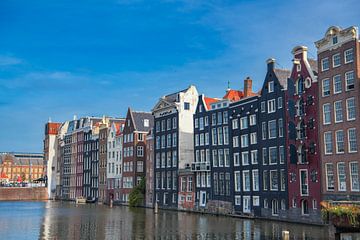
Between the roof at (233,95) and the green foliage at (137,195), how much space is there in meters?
31.6

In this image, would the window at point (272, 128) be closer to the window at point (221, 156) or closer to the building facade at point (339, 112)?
the building facade at point (339, 112)

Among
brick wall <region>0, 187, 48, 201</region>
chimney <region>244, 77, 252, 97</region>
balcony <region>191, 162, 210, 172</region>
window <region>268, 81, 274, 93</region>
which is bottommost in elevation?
brick wall <region>0, 187, 48, 201</region>

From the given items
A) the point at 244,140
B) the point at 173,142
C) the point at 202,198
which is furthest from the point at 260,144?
the point at 173,142

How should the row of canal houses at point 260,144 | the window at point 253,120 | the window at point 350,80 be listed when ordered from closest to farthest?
the window at point 350,80, the row of canal houses at point 260,144, the window at point 253,120

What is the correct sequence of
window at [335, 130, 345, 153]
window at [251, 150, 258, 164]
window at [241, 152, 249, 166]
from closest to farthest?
window at [335, 130, 345, 153] < window at [251, 150, 258, 164] < window at [241, 152, 249, 166]

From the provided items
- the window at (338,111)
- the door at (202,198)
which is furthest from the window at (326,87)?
the door at (202,198)

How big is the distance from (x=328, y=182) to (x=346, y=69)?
45.4 feet

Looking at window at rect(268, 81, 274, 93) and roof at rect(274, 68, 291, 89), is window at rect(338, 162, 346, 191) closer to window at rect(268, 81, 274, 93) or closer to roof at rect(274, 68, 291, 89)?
A: roof at rect(274, 68, 291, 89)

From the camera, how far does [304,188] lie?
2464 inches

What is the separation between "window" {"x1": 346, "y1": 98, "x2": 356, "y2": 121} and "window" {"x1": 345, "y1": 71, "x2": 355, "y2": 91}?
141 cm

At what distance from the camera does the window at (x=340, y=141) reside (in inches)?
2256

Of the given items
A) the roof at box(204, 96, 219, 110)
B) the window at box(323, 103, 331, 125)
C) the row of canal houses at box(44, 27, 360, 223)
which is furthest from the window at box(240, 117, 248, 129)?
the window at box(323, 103, 331, 125)

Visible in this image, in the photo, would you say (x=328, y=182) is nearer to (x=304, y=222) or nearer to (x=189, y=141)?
(x=304, y=222)

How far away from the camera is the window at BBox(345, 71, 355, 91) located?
56.3m
